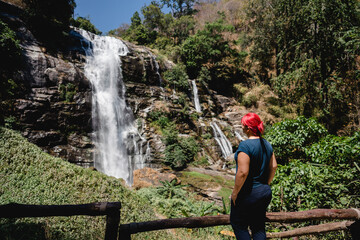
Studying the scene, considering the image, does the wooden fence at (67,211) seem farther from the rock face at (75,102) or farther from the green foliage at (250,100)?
the green foliage at (250,100)

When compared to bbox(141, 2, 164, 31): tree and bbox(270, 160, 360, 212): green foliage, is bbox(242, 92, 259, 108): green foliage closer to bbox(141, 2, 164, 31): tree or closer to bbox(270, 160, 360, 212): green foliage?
bbox(141, 2, 164, 31): tree

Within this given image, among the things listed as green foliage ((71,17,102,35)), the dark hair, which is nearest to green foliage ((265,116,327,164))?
the dark hair

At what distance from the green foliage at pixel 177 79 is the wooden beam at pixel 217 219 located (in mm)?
17657

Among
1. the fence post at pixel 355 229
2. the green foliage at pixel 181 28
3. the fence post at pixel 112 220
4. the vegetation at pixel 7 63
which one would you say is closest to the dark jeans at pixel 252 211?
the fence post at pixel 112 220

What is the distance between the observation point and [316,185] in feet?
12.3

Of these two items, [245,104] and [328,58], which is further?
[245,104]

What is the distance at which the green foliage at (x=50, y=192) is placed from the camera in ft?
10.3

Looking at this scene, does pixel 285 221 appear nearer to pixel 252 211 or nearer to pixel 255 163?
pixel 252 211

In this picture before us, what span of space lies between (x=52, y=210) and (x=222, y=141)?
648 inches

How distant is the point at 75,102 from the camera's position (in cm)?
1262

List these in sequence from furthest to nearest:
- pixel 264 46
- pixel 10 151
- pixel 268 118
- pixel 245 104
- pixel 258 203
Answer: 1. pixel 245 104
2. pixel 264 46
3. pixel 268 118
4. pixel 10 151
5. pixel 258 203

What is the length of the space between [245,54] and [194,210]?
23626 mm

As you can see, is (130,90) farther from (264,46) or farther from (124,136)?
(264,46)

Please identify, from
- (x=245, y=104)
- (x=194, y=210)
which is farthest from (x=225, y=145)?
(x=194, y=210)
